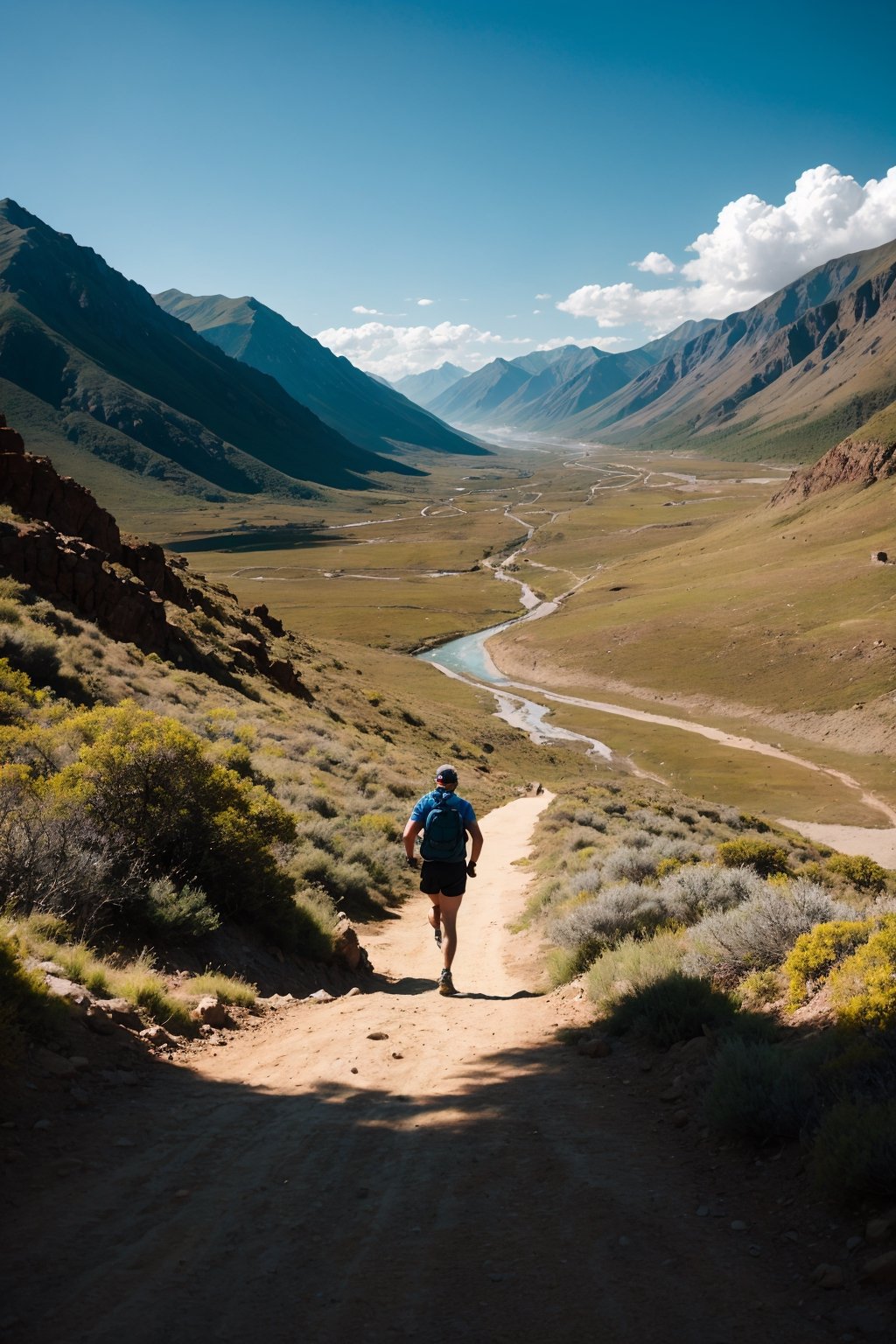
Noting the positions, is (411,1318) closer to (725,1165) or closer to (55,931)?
(725,1165)

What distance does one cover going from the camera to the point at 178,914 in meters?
9.31

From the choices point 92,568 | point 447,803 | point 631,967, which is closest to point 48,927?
point 447,803

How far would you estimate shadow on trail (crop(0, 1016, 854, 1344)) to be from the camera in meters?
3.82

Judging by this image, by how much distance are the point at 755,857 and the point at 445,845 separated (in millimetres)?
11287

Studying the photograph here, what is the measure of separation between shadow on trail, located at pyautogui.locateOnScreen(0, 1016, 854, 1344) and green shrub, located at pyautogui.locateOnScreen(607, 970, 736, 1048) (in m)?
1.06

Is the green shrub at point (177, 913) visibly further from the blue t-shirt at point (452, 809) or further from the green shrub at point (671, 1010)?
the green shrub at point (671, 1010)

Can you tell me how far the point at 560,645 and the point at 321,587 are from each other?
192ft

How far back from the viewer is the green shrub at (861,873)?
75.5 ft

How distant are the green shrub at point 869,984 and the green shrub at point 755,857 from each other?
11.7 metres

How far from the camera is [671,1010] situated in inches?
302

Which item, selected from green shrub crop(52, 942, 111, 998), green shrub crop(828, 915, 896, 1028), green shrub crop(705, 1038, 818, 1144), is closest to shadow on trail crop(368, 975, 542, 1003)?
green shrub crop(52, 942, 111, 998)

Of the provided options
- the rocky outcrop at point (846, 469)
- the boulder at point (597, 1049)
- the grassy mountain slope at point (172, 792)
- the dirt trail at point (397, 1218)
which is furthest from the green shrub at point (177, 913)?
the rocky outcrop at point (846, 469)

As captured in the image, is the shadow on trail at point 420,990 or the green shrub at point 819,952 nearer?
the green shrub at point 819,952

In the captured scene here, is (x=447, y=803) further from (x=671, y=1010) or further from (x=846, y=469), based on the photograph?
(x=846, y=469)
